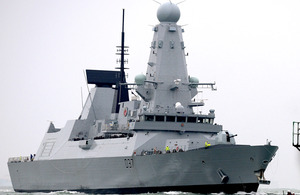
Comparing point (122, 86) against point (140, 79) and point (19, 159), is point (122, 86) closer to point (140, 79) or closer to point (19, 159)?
point (140, 79)

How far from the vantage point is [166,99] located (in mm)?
52812

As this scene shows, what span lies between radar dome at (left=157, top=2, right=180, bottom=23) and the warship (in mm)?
76

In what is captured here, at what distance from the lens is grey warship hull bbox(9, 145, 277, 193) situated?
45094mm

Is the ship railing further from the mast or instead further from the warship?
the mast

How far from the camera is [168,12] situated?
5359 centimetres

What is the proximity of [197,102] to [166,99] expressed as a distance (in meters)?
2.23

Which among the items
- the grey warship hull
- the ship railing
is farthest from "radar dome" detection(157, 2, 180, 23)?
the ship railing

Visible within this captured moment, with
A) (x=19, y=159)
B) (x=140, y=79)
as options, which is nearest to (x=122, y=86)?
(x=140, y=79)

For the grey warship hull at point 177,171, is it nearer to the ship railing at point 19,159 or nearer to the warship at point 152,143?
the warship at point 152,143

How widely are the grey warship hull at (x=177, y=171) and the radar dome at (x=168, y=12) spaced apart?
10.8 m

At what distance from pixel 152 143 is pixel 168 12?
385 inches

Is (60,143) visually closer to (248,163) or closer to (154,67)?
(154,67)

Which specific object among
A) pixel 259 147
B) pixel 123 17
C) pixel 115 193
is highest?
pixel 123 17

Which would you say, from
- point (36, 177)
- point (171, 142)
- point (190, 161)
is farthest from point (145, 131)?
point (36, 177)
